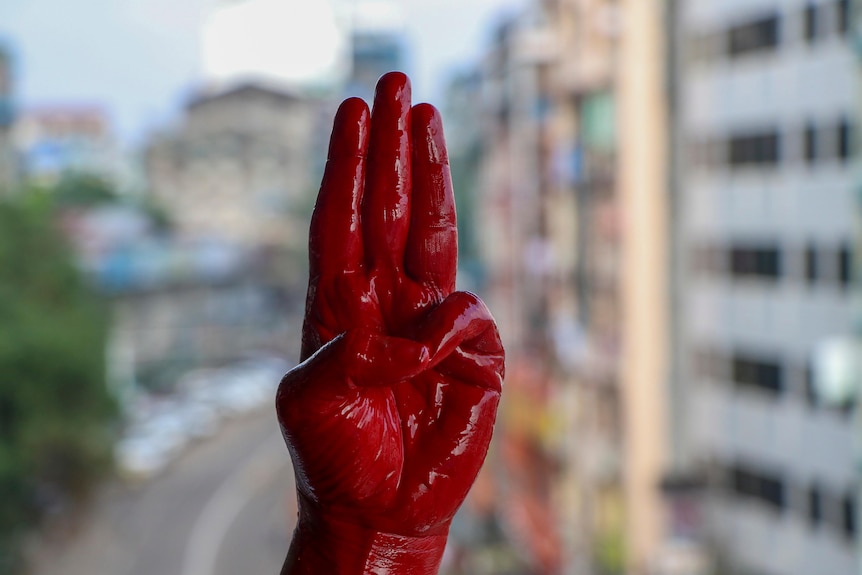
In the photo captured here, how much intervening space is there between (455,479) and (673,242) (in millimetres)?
4997

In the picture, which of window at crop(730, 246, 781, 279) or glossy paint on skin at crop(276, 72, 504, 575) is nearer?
glossy paint on skin at crop(276, 72, 504, 575)

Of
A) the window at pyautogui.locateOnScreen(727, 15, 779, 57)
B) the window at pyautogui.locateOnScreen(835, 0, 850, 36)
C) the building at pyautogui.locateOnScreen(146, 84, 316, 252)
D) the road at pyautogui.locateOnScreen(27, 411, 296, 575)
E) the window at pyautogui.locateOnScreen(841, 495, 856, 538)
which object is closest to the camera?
the window at pyautogui.locateOnScreen(835, 0, 850, 36)

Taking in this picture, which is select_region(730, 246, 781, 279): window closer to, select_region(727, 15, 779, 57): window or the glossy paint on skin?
select_region(727, 15, 779, 57): window

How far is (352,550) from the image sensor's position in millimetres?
772

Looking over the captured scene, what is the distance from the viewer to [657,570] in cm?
A: 548

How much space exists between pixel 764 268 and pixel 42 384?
11.1 ft

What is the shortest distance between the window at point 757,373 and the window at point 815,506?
1.44 ft

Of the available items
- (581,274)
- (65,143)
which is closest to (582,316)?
(581,274)

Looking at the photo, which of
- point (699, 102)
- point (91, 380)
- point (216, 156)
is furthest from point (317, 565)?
point (216, 156)

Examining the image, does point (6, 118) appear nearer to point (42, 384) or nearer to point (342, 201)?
point (42, 384)

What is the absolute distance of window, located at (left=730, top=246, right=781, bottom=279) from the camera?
4.81 meters

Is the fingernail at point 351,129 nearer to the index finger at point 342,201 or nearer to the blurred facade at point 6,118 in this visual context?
the index finger at point 342,201

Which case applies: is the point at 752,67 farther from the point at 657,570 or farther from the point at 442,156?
the point at 442,156

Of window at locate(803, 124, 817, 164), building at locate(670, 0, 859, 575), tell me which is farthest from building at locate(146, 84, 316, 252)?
window at locate(803, 124, 817, 164)
